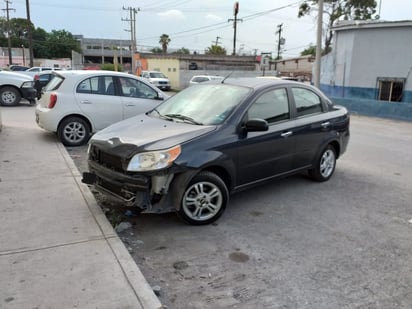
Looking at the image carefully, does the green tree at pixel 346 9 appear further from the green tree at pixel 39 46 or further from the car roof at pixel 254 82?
the green tree at pixel 39 46

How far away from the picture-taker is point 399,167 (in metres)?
7.57

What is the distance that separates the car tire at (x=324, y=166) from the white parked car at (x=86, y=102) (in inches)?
166

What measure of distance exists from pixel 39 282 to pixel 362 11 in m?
45.2

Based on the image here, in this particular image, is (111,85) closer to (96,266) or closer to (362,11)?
(96,266)

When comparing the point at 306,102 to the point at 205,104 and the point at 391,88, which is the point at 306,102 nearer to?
the point at 205,104

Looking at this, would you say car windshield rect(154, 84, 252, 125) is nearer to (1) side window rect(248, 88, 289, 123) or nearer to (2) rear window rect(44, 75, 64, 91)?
(1) side window rect(248, 88, 289, 123)

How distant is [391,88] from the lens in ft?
65.7

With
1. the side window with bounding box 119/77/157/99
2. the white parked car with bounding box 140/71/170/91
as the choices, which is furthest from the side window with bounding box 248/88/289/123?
the white parked car with bounding box 140/71/170/91

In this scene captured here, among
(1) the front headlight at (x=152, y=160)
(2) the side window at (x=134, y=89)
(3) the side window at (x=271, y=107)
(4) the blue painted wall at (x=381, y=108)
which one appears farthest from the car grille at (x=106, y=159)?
(4) the blue painted wall at (x=381, y=108)

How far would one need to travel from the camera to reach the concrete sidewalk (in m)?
3.00

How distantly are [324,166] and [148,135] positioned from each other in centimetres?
316

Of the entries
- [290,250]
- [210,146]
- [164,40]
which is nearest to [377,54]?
[210,146]

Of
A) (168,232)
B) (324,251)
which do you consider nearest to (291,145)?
(324,251)

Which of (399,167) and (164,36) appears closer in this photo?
(399,167)
